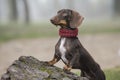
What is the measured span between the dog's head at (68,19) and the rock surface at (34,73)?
0.89 ft

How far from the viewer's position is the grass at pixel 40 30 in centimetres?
882

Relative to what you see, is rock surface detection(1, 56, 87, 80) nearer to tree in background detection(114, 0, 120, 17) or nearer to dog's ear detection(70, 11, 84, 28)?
dog's ear detection(70, 11, 84, 28)

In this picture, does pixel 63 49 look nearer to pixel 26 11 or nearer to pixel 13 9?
pixel 26 11

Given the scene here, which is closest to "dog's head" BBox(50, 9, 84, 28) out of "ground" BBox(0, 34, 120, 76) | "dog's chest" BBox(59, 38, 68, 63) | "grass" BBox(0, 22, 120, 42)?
"dog's chest" BBox(59, 38, 68, 63)

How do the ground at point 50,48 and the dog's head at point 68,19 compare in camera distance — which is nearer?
the dog's head at point 68,19

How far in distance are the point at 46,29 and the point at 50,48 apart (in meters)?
1.06

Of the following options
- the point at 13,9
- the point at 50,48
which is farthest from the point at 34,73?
the point at 13,9

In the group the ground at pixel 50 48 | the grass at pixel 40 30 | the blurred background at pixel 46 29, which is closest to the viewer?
the ground at pixel 50 48

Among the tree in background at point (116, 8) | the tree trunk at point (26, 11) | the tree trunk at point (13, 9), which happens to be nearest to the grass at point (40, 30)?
the tree trunk at point (26, 11)

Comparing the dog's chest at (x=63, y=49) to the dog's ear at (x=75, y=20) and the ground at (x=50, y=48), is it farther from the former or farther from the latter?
the ground at (x=50, y=48)

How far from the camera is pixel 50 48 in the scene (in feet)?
26.3

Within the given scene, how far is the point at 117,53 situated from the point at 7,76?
181 inches

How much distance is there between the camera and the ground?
7.00 meters

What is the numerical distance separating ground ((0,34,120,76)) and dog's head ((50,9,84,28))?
3.74m
